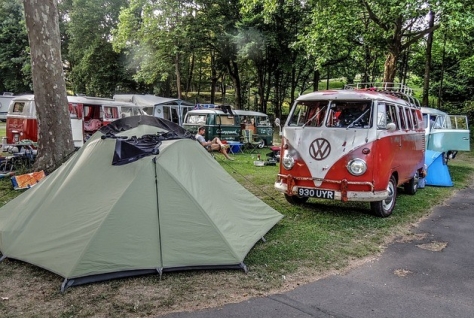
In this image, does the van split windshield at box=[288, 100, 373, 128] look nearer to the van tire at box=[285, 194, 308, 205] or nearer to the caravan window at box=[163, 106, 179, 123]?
the van tire at box=[285, 194, 308, 205]

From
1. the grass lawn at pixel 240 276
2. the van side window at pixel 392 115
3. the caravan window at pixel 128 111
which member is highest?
the caravan window at pixel 128 111

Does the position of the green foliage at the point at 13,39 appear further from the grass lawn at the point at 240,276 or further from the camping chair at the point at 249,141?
the grass lawn at the point at 240,276

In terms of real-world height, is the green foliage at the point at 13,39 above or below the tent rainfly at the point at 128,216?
above

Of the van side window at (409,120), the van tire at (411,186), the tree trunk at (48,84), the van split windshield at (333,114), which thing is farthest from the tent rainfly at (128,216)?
the van tire at (411,186)

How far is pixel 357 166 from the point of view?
6281 mm

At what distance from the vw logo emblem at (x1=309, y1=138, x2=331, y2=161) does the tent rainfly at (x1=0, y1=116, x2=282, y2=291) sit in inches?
80.5

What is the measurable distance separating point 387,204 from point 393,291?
130 inches

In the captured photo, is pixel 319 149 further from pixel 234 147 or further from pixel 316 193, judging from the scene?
pixel 234 147

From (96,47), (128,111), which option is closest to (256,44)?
(128,111)

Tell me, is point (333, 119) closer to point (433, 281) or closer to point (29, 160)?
point (433, 281)

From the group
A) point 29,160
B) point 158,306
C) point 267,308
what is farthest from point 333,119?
point 29,160

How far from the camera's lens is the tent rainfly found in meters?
4.09

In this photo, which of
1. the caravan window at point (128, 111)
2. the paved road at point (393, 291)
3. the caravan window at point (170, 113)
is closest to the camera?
the paved road at point (393, 291)

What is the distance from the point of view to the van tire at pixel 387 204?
683 cm
